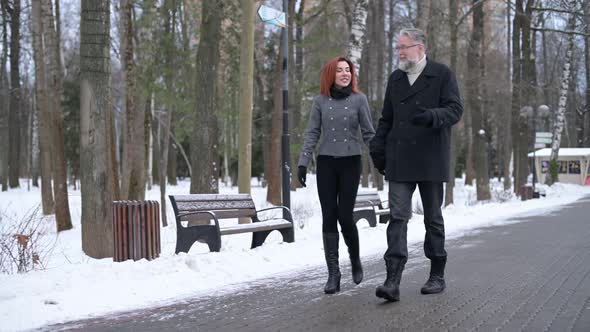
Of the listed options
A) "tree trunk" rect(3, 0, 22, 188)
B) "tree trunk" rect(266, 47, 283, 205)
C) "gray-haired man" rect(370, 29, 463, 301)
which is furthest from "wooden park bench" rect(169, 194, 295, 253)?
"tree trunk" rect(3, 0, 22, 188)

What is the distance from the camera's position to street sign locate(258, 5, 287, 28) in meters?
11.6

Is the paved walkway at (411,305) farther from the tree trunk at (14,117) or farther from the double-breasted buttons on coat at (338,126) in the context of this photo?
the tree trunk at (14,117)

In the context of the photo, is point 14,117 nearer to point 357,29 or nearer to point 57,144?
point 57,144

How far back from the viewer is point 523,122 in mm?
29922

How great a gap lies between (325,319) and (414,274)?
7.71 feet

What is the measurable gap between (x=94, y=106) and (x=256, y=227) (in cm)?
290

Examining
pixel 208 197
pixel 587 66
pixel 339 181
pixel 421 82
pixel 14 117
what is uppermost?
pixel 587 66

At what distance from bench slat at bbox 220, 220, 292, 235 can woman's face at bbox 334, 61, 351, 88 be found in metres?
3.43

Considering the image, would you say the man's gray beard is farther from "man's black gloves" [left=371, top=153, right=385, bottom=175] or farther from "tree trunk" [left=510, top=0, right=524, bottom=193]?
"tree trunk" [left=510, top=0, right=524, bottom=193]

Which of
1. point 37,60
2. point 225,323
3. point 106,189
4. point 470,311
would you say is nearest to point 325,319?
point 225,323

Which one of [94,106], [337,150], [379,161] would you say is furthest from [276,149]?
[379,161]

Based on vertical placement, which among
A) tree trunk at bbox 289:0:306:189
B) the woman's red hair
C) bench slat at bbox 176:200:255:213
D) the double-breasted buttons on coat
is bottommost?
bench slat at bbox 176:200:255:213

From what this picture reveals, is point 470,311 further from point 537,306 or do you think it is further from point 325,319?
point 325,319

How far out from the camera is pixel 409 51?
5766 mm
